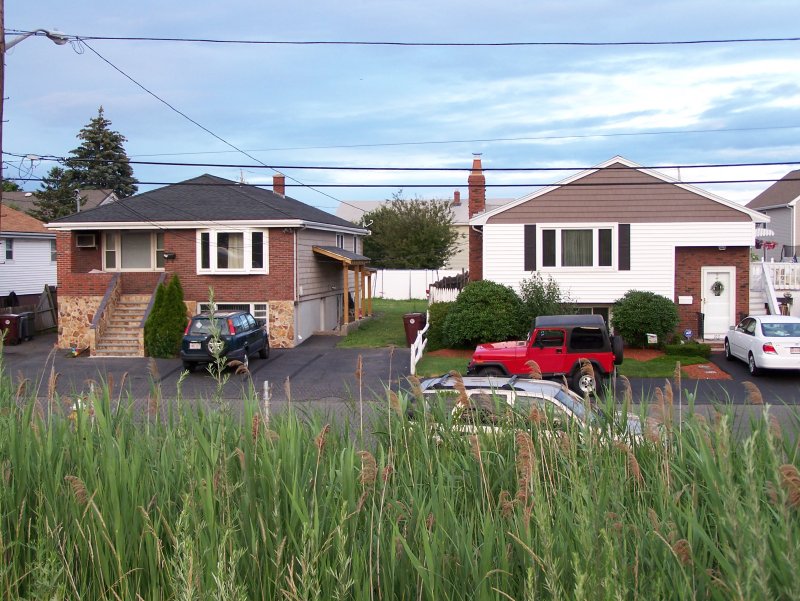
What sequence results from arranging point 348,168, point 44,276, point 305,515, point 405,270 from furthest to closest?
point 405,270 < point 44,276 < point 348,168 < point 305,515

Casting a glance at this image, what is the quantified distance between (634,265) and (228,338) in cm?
1307

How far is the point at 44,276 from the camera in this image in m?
42.2

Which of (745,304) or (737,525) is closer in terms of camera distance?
(737,525)

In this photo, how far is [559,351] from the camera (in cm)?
1927

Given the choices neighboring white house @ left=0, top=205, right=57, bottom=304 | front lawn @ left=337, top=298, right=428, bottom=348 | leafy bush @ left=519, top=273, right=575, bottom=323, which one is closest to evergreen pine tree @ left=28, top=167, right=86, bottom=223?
neighboring white house @ left=0, top=205, right=57, bottom=304

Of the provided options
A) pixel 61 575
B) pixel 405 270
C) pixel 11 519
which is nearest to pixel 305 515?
pixel 61 575

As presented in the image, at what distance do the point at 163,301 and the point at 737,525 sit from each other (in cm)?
2672

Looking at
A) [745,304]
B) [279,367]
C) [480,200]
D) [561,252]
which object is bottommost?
[279,367]

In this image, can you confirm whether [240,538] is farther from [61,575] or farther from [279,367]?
[279,367]

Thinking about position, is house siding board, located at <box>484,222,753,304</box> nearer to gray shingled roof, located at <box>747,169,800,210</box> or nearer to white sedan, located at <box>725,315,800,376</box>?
white sedan, located at <box>725,315,800,376</box>

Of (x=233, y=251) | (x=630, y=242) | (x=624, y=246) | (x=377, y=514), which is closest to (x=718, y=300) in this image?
(x=630, y=242)

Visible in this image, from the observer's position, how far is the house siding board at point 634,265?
89.7 feet

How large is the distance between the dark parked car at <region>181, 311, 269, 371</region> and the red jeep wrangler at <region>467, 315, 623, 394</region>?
6580 mm

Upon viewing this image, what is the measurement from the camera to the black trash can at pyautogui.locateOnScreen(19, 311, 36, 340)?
31.4 meters
